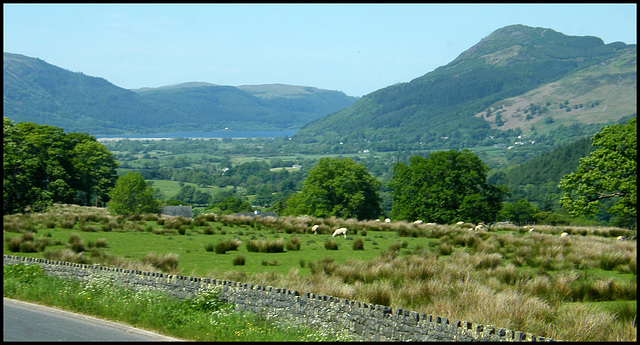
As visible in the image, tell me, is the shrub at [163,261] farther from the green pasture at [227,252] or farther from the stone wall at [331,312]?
the stone wall at [331,312]

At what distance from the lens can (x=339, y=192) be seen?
77.6 metres

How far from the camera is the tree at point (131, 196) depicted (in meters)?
74.7

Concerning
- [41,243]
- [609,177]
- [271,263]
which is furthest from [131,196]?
[271,263]

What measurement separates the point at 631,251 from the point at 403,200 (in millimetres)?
43585

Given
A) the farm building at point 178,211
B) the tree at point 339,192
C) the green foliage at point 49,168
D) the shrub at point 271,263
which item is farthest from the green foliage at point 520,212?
the shrub at point 271,263

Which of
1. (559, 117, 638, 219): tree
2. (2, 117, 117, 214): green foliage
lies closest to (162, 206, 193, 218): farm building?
(2, 117, 117, 214): green foliage

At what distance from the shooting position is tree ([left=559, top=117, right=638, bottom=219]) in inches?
1272

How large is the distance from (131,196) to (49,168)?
10584 mm

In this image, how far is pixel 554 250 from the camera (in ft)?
73.7

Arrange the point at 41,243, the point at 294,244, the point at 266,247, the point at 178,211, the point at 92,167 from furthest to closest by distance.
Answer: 1. the point at 178,211
2. the point at 92,167
3. the point at 294,244
4. the point at 41,243
5. the point at 266,247

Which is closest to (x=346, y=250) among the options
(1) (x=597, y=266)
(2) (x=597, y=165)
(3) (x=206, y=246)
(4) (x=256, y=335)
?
(3) (x=206, y=246)

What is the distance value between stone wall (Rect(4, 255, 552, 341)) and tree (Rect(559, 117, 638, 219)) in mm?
25406

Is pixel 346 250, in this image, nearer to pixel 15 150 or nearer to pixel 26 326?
pixel 26 326

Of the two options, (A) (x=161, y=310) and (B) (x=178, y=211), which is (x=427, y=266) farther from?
(B) (x=178, y=211)
